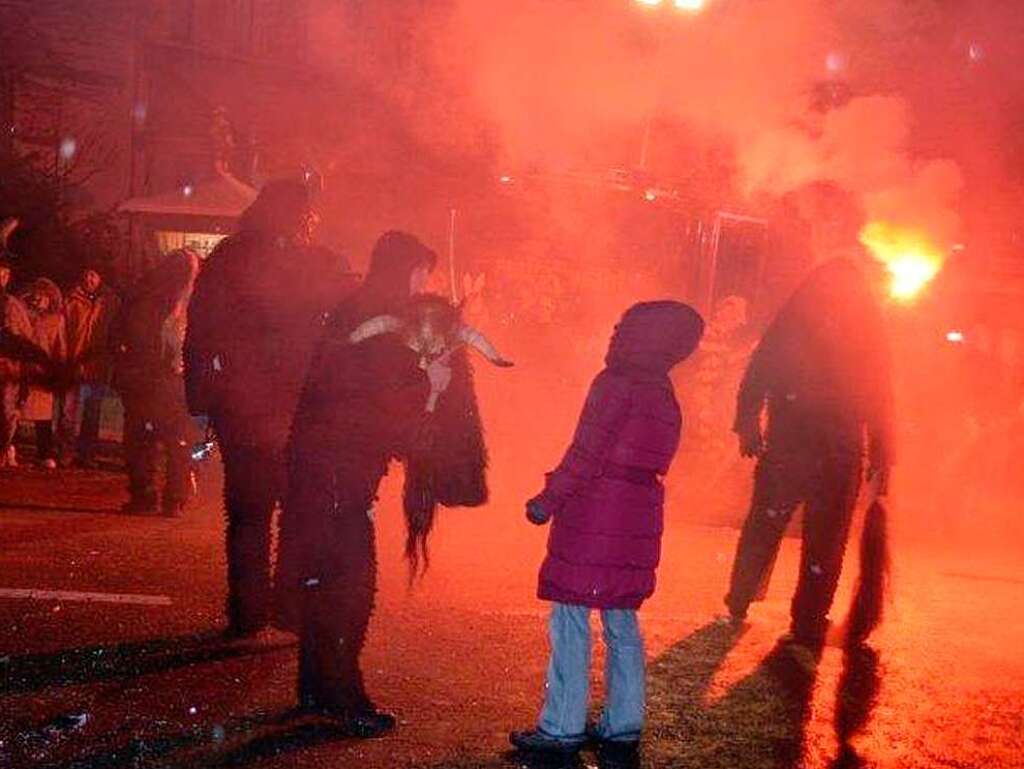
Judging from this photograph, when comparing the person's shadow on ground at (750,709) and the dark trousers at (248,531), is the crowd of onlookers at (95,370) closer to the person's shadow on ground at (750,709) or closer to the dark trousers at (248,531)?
the dark trousers at (248,531)

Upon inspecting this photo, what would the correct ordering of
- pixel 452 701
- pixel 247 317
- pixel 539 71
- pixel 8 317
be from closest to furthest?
pixel 452 701, pixel 247 317, pixel 8 317, pixel 539 71

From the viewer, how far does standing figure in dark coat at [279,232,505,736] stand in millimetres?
4195

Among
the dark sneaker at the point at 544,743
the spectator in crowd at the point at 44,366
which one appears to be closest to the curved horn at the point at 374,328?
the dark sneaker at the point at 544,743

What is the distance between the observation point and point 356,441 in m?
4.21

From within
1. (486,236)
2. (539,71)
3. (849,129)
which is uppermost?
(539,71)

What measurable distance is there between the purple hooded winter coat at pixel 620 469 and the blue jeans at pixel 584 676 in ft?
0.33

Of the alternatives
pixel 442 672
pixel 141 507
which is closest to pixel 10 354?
pixel 141 507

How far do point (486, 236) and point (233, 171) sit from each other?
396 centimetres

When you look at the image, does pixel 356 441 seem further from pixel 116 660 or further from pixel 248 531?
pixel 116 660

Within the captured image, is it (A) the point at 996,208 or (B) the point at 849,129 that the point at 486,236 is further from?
(A) the point at 996,208

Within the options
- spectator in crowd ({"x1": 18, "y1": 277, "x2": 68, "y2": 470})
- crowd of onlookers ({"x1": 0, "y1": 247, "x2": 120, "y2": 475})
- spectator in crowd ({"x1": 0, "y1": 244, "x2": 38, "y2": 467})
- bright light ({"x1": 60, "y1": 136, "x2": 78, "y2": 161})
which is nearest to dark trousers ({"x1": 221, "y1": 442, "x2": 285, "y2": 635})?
crowd of onlookers ({"x1": 0, "y1": 247, "x2": 120, "y2": 475})

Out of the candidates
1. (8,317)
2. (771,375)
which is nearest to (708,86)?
(8,317)

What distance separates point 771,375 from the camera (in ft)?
19.6

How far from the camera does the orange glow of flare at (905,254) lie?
1354 cm
